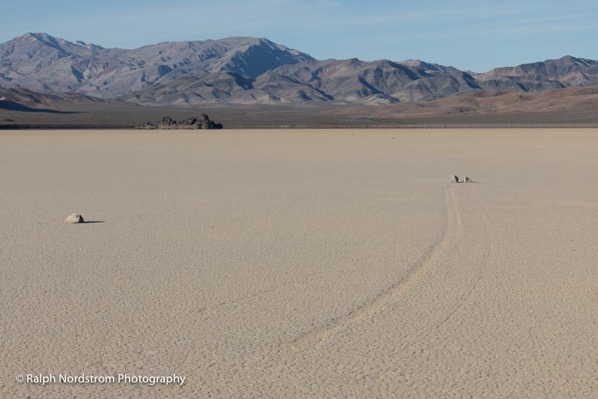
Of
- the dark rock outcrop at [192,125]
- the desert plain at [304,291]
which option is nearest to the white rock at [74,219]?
the desert plain at [304,291]

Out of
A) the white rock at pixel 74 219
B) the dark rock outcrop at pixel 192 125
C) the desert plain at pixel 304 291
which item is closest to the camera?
the desert plain at pixel 304 291

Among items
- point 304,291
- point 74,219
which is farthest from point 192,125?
point 304,291

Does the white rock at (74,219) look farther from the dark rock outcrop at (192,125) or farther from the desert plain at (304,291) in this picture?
the dark rock outcrop at (192,125)

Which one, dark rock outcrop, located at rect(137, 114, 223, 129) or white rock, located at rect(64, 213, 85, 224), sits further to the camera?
dark rock outcrop, located at rect(137, 114, 223, 129)

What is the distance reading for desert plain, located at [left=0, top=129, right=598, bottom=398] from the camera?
16.9ft

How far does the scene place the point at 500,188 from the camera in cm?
1595

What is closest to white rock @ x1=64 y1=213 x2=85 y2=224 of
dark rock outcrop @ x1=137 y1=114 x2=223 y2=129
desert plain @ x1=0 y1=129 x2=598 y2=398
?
desert plain @ x1=0 y1=129 x2=598 y2=398

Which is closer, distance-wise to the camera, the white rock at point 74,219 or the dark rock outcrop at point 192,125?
the white rock at point 74,219

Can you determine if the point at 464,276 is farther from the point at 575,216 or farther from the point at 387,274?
the point at 575,216

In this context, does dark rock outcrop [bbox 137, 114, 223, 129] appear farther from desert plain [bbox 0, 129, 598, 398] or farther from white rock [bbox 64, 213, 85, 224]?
white rock [bbox 64, 213, 85, 224]

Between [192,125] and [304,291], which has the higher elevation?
[304,291]

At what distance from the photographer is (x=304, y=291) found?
7.27 metres

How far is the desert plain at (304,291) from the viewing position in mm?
5160

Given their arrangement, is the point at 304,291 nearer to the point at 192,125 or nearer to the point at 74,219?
the point at 74,219
